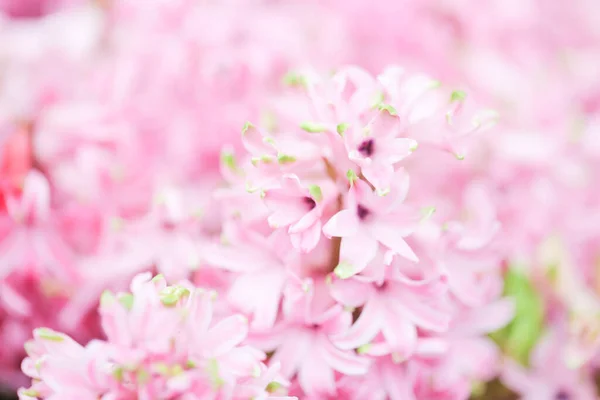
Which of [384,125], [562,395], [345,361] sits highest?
[384,125]

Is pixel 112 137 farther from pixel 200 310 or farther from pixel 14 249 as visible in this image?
pixel 200 310

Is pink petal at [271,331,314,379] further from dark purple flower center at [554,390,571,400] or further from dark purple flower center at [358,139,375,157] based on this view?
dark purple flower center at [554,390,571,400]

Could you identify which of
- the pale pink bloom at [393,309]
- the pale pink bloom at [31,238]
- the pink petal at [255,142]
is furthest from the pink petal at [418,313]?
the pale pink bloom at [31,238]

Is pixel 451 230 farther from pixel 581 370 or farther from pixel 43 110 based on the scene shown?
pixel 43 110

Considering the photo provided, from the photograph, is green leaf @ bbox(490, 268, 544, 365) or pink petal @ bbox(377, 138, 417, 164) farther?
green leaf @ bbox(490, 268, 544, 365)

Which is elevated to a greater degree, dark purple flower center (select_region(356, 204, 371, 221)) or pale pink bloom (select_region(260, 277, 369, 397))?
dark purple flower center (select_region(356, 204, 371, 221))

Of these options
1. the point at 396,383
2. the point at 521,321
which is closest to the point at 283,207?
the point at 396,383

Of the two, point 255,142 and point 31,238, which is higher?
point 255,142

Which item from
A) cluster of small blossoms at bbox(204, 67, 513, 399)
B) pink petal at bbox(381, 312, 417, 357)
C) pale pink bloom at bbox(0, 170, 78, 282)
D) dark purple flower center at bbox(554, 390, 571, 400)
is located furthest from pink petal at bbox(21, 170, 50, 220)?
dark purple flower center at bbox(554, 390, 571, 400)
